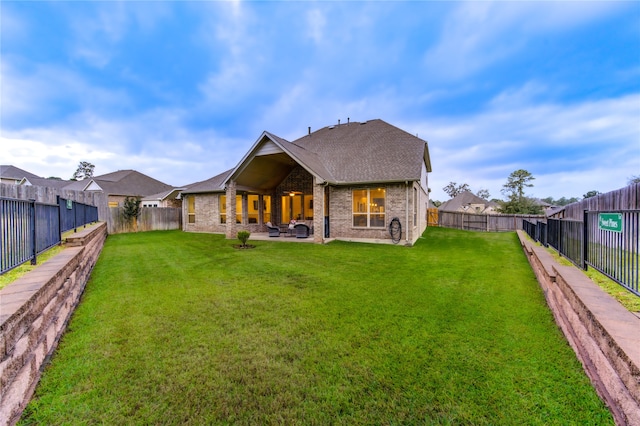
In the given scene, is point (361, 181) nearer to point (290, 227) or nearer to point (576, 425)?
point (290, 227)

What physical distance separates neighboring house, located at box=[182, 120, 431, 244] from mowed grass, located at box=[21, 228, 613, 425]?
6376 millimetres

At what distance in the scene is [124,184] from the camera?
29.1 metres

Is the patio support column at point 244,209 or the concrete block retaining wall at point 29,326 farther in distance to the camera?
the patio support column at point 244,209

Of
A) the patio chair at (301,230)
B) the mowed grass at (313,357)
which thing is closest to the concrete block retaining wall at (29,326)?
the mowed grass at (313,357)

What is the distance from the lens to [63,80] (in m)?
14.5

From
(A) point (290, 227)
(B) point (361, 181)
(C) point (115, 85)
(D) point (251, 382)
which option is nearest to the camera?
(D) point (251, 382)

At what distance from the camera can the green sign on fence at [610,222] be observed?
3.18 meters

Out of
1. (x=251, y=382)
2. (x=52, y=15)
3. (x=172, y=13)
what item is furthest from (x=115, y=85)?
(x=251, y=382)

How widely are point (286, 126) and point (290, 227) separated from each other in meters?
13.7

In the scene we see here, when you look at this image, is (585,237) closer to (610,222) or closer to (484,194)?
(610,222)

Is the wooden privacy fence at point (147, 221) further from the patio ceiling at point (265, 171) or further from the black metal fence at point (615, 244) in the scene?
the black metal fence at point (615, 244)

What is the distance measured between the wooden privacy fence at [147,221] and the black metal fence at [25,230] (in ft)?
41.1

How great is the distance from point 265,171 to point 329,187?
12.9 ft

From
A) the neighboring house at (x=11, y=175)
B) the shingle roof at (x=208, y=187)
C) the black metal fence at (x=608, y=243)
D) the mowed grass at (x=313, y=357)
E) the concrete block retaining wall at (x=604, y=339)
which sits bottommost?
the mowed grass at (x=313, y=357)
